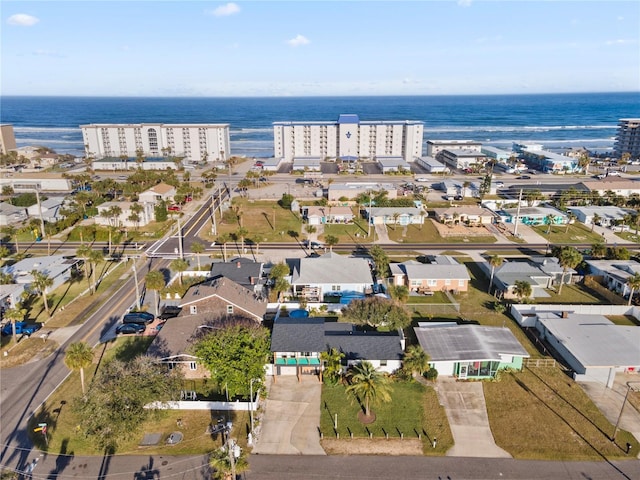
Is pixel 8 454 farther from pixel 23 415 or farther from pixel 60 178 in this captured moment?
pixel 60 178

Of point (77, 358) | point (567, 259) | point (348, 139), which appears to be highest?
point (348, 139)

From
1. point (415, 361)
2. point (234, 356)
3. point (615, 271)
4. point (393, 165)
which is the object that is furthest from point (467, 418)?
point (393, 165)

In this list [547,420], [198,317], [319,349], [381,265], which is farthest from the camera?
[381,265]

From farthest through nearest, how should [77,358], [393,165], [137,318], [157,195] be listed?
[393,165] → [157,195] → [137,318] → [77,358]

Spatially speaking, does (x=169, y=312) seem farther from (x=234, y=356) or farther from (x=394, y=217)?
(x=394, y=217)

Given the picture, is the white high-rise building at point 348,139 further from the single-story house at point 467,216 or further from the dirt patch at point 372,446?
the dirt patch at point 372,446

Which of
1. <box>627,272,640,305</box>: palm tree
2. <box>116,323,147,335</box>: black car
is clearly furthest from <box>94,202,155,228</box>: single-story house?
<box>627,272,640,305</box>: palm tree
